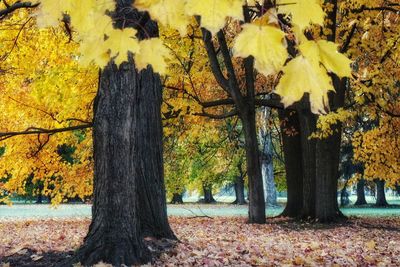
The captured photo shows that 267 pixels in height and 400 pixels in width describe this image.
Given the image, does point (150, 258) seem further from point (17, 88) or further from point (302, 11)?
point (17, 88)

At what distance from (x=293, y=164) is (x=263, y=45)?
1575cm

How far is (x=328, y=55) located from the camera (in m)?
1.75

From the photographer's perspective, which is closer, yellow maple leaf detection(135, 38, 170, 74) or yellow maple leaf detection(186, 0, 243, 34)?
yellow maple leaf detection(186, 0, 243, 34)

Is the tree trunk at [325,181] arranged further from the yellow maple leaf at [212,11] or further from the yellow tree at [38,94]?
the yellow maple leaf at [212,11]

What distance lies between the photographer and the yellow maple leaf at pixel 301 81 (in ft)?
5.52

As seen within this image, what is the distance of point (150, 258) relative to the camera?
625 centimetres

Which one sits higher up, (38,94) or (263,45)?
(38,94)

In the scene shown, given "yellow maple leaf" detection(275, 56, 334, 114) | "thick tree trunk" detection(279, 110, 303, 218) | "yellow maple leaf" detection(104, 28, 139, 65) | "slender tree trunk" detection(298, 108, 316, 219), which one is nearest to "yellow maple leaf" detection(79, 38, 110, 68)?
"yellow maple leaf" detection(104, 28, 139, 65)

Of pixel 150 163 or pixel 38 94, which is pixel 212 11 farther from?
pixel 38 94

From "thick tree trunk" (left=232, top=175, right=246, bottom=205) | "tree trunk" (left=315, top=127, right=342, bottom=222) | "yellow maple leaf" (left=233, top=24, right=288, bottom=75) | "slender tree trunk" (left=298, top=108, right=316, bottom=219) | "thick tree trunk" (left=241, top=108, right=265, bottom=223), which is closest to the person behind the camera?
"yellow maple leaf" (left=233, top=24, right=288, bottom=75)

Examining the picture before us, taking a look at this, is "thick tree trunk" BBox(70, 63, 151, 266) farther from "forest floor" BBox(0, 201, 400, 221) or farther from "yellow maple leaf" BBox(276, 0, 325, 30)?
"forest floor" BBox(0, 201, 400, 221)

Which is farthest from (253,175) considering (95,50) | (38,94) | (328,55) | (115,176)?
(328,55)

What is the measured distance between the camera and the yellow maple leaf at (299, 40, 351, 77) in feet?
5.70

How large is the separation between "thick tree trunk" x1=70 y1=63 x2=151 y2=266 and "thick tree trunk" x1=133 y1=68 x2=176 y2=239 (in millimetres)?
1453
